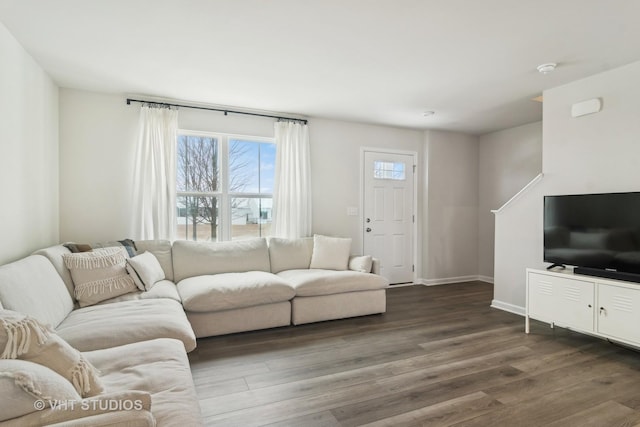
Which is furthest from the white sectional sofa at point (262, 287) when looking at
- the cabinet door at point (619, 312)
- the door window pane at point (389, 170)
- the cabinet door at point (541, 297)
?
the cabinet door at point (619, 312)

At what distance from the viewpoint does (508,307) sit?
3.98 metres

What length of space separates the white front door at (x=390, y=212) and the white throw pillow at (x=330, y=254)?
87cm

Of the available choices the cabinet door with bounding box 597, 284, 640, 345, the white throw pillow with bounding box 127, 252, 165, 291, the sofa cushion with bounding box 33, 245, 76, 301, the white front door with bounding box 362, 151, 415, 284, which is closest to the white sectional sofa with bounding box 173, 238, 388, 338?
the white throw pillow with bounding box 127, 252, 165, 291

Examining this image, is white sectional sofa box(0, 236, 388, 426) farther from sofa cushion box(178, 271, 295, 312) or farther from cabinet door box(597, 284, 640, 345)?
cabinet door box(597, 284, 640, 345)

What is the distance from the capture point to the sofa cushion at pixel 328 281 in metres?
3.48

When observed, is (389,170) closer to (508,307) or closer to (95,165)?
(508,307)

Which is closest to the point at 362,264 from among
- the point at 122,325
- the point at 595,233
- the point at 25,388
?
the point at 595,233

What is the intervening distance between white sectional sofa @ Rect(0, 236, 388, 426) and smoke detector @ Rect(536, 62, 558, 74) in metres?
2.60

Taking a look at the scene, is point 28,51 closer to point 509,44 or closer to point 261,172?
point 261,172

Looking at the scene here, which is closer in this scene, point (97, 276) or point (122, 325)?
point (122, 325)

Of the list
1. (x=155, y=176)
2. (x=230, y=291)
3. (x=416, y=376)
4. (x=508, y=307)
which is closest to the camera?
(x=416, y=376)

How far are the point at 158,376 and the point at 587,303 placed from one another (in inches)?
131

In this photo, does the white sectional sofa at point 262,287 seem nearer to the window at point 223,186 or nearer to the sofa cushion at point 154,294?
the sofa cushion at point 154,294

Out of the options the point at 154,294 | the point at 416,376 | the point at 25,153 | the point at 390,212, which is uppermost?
the point at 25,153
